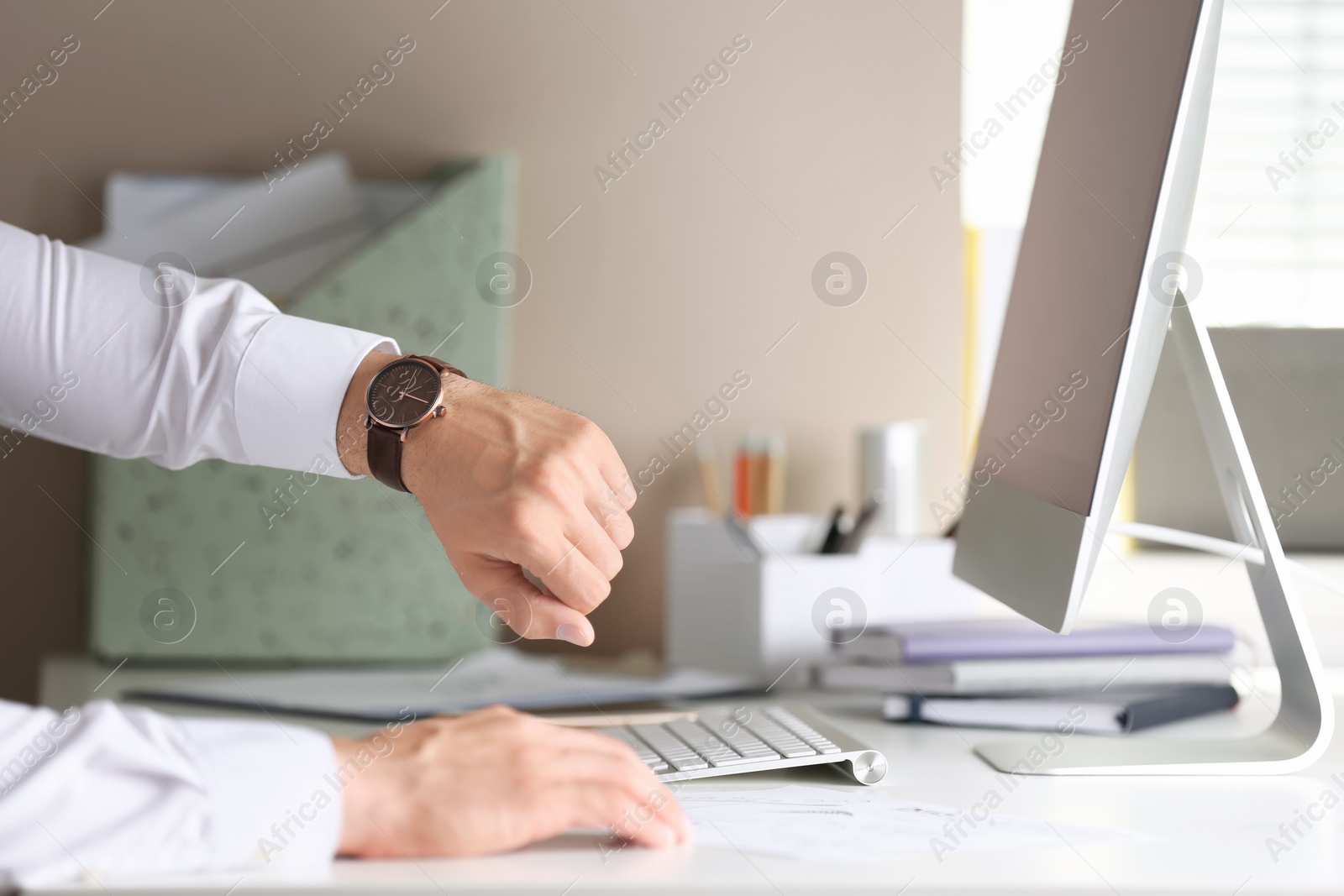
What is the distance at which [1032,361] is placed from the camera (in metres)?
0.84

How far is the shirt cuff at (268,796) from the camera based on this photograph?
17.8 inches

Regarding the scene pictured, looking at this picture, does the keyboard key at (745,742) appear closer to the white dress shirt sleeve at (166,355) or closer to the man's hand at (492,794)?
the man's hand at (492,794)

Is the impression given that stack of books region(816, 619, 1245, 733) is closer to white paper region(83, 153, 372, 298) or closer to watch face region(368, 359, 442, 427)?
watch face region(368, 359, 442, 427)

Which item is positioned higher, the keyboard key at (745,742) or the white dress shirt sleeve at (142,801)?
the white dress shirt sleeve at (142,801)

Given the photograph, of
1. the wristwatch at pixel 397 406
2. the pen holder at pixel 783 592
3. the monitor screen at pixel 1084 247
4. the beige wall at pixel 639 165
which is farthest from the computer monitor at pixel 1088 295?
the beige wall at pixel 639 165

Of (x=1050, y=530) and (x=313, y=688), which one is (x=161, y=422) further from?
(x=1050, y=530)

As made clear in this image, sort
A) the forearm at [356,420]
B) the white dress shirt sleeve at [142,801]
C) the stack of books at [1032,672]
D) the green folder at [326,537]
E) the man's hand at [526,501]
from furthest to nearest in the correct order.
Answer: the green folder at [326,537]
the stack of books at [1032,672]
the forearm at [356,420]
the man's hand at [526,501]
the white dress shirt sleeve at [142,801]

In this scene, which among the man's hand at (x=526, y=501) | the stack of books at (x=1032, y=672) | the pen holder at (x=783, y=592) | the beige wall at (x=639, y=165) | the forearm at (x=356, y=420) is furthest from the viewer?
the beige wall at (x=639, y=165)

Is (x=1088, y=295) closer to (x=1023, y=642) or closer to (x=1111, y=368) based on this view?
(x=1111, y=368)

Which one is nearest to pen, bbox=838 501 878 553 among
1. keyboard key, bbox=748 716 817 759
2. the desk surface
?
keyboard key, bbox=748 716 817 759

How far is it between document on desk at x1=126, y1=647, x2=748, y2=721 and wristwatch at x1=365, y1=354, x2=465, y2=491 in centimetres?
26

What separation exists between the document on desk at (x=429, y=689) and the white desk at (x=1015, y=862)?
324mm

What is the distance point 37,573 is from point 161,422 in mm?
704

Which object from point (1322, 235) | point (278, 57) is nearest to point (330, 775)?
point (278, 57)
